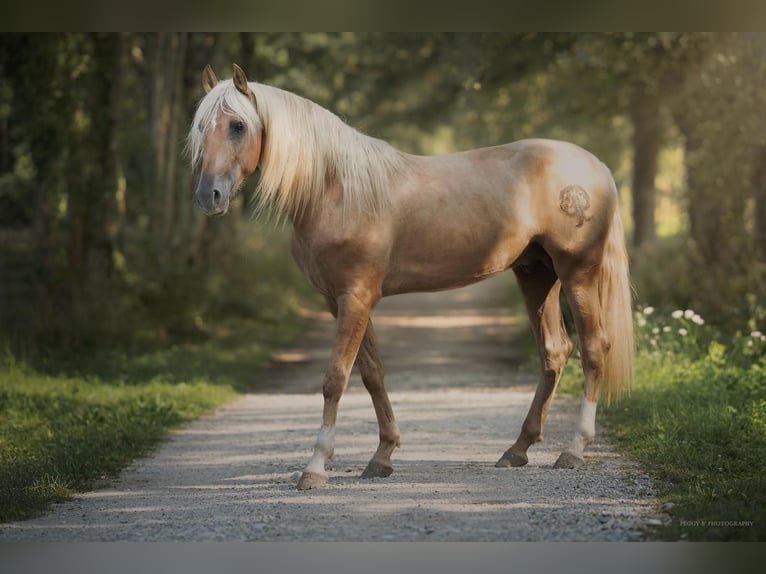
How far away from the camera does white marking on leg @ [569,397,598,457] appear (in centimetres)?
711

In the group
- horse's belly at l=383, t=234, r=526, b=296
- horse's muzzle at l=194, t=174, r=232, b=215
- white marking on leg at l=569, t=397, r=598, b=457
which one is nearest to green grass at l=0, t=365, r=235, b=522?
horse's muzzle at l=194, t=174, r=232, b=215

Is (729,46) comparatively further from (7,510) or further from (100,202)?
(7,510)

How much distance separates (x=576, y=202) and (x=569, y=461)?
1699 millimetres

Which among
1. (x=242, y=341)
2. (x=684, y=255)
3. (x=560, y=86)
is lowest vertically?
(x=242, y=341)

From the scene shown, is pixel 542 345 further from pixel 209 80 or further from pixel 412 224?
pixel 209 80

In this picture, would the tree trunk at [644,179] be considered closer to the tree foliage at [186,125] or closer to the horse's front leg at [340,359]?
the tree foliage at [186,125]

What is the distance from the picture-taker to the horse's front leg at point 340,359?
21.8ft

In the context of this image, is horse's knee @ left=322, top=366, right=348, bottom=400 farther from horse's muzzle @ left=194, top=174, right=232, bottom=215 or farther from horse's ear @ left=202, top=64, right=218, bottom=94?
horse's ear @ left=202, top=64, right=218, bottom=94

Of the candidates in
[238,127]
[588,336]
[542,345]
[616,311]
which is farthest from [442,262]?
[238,127]

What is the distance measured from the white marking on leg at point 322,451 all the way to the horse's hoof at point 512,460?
3.99 feet

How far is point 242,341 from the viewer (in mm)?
14984

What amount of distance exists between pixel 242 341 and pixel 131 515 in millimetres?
8989

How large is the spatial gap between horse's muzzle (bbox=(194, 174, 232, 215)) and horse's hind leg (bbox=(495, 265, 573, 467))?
2.38 m

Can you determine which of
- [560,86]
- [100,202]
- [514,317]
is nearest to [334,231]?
[100,202]
